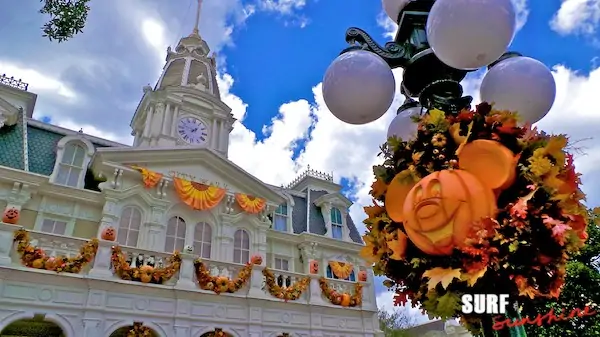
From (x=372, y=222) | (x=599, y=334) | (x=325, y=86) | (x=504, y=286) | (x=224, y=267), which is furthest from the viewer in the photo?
(x=224, y=267)

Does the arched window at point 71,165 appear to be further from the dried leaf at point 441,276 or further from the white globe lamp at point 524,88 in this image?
the dried leaf at point 441,276

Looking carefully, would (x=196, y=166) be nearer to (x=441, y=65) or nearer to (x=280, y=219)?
(x=280, y=219)

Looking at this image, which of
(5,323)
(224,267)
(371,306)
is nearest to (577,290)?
(371,306)

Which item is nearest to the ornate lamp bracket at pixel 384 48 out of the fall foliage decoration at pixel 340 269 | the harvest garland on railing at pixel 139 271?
the harvest garland on railing at pixel 139 271

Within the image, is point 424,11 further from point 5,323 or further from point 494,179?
point 5,323

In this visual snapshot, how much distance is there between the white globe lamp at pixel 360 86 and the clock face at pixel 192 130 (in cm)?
1830

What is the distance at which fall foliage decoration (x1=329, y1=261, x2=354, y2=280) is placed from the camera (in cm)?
1872

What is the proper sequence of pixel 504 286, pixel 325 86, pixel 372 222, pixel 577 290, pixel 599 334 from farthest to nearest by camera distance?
pixel 577 290
pixel 599 334
pixel 325 86
pixel 372 222
pixel 504 286

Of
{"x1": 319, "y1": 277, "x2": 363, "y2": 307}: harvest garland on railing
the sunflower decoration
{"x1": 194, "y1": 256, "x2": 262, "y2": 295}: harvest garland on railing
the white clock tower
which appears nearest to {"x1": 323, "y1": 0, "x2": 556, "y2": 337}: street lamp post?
the sunflower decoration

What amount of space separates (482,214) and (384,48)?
154cm

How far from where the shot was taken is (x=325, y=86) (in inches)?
110

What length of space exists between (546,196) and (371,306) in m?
15.1

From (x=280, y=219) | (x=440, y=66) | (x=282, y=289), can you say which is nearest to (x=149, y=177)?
(x=282, y=289)

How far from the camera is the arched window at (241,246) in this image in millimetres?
15695
